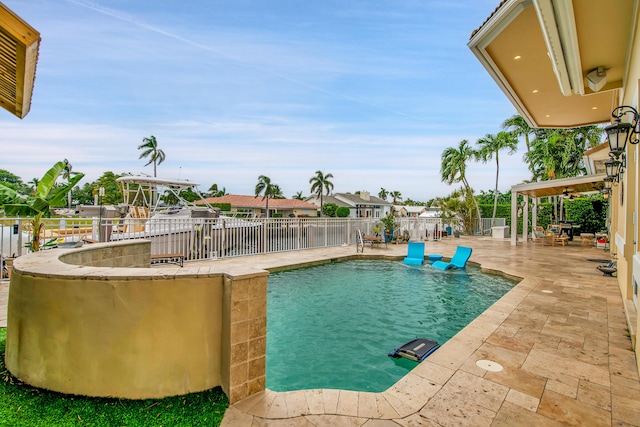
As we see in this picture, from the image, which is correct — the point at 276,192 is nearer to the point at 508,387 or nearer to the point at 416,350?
the point at 416,350

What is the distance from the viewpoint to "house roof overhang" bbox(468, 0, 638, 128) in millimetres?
3405

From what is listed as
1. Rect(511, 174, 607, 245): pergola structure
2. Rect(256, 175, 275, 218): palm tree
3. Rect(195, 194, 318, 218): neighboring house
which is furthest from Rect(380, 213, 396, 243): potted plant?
Rect(256, 175, 275, 218): palm tree

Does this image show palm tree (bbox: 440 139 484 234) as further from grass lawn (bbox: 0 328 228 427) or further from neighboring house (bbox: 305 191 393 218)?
grass lawn (bbox: 0 328 228 427)

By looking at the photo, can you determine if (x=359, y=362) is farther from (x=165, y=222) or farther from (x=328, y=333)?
(x=165, y=222)

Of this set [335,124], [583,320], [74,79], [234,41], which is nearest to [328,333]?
[583,320]

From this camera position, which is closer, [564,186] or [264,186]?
[564,186]

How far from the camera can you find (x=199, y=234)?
922 centimetres

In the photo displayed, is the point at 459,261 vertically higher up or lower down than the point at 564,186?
lower down

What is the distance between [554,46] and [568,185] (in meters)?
11.3

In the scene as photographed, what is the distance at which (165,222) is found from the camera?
868 centimetres

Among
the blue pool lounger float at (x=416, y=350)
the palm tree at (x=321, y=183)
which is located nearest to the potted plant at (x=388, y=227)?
the blue pool lounger float at (x=416, y=350)

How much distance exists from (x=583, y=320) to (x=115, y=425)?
5882 mm

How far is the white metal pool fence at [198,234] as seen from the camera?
7012 millimetres

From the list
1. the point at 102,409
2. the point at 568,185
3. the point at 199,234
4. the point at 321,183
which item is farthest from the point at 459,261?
the point at 321,183
